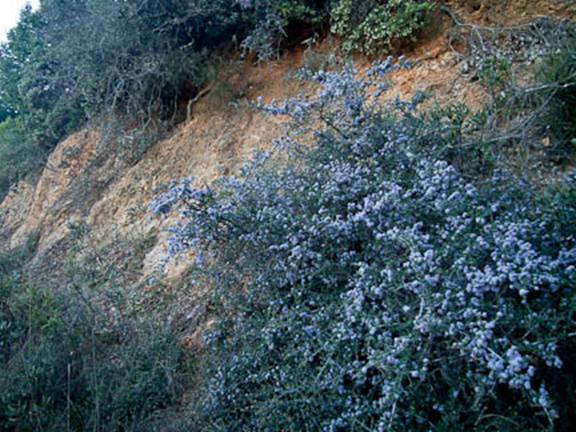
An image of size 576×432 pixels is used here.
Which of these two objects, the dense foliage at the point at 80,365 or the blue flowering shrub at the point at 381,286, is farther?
the dense foliage at the point at 80,365

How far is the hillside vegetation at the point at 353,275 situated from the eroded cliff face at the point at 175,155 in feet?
0.42

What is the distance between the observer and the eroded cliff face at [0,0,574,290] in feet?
17.2

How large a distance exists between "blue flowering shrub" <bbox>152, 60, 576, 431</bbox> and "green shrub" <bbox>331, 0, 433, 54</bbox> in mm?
1820

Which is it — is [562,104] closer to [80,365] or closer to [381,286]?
[381,286]

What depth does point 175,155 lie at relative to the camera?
6.76m

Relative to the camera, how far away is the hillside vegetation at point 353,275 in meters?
2.42

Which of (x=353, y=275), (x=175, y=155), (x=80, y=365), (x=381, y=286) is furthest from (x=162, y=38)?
(x=381, y=286)

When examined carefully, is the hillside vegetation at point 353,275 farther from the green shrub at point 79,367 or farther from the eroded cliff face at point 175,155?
the eroded cliff face at point 175,155

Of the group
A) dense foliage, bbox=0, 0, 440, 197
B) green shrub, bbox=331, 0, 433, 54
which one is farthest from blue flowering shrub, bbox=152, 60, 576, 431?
dense foliage, bbox=0, 0, 440, 197

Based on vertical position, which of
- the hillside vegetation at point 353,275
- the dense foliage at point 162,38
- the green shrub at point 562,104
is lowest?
the green shrub at point 562,104

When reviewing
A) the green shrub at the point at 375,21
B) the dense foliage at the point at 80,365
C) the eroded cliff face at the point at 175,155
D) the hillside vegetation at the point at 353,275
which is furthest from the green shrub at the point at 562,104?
the dense foliage at the point at 80,365

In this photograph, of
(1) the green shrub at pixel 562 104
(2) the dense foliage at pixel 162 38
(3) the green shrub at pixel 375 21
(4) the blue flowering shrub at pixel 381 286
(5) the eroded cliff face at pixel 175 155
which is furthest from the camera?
(2) the dense foliage at pixel 162 38

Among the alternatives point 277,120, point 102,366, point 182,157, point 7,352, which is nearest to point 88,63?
point 182,157

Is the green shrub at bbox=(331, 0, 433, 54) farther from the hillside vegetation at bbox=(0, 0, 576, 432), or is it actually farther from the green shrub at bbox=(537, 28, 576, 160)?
the green shrub at bbox=(537, 28, 576, 160)
